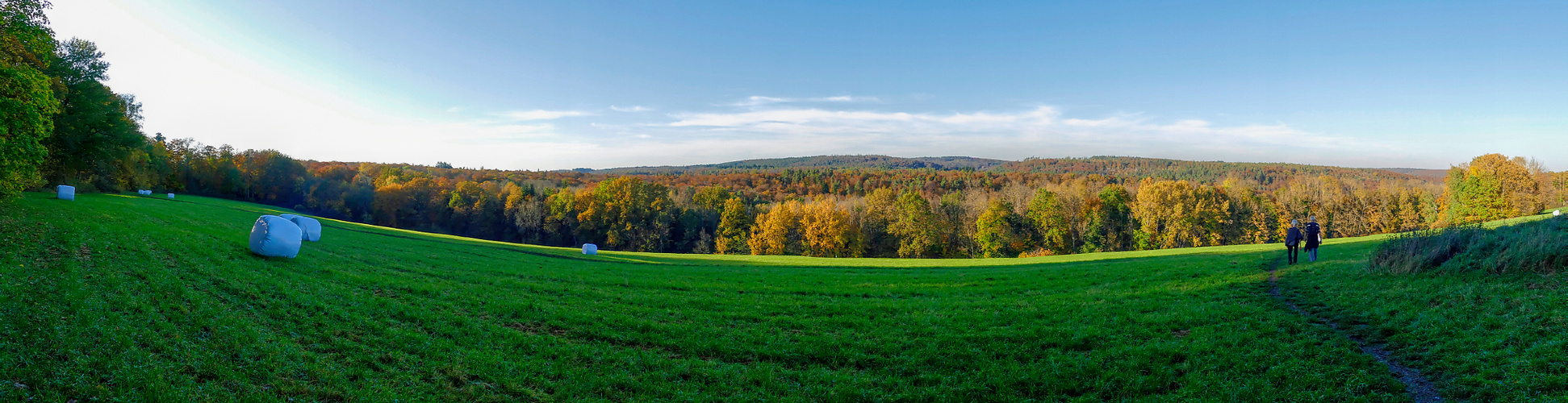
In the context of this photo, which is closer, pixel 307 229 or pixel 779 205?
pixel 307 229

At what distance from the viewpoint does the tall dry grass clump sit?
37.2ft

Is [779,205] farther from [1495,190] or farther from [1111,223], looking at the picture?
[1495,190]

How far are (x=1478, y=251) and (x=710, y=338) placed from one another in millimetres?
17626

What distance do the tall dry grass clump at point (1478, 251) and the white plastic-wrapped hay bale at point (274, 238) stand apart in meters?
30.6

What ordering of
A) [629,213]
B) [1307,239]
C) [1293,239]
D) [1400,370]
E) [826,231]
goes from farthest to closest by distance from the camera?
[629,213] → [826,231] → [1307,239] → [1293,239] → [1400,370]

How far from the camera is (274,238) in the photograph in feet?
55.9

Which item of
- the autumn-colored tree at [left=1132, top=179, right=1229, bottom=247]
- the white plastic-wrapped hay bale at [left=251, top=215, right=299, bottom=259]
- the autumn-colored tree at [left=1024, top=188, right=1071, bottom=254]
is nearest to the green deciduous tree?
the white plastic-wrapped hay bale at [left=251, top=215, right=299, bottom=259]

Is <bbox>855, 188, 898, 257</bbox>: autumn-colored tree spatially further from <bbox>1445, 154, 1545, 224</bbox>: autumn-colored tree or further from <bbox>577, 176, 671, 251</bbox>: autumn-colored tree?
<bbox>1445, 154, 1545, 224</bbox>: autumn-colored tree

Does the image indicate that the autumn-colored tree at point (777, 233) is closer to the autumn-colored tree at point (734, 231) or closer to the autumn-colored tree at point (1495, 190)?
the autumn-colored tree at point (734, 231)

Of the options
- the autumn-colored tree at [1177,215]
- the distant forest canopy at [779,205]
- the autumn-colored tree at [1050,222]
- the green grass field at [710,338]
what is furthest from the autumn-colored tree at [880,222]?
the green grass field at [710,338]

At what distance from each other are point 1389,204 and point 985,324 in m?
114

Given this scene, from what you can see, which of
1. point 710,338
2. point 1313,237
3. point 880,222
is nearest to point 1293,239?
point 1313,237

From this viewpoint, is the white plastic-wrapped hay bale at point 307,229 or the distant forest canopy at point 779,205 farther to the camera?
the distant forest canopy at point 779,205

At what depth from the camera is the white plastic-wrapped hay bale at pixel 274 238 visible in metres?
17.0
